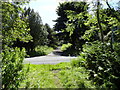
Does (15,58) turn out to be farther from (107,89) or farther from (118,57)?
(118,57)

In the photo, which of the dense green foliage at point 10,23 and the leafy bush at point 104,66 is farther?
the leafy bush at point 104,66

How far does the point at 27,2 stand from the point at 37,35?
14286 mm

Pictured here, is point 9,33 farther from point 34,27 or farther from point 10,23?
point 34,27

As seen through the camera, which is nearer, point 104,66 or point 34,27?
point 104,66

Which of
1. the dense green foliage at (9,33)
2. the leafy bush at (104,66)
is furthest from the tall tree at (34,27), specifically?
the dense green foliage at (9,33)

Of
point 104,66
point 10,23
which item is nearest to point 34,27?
point 10,23

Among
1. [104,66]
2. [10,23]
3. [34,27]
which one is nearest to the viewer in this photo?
[10,23]

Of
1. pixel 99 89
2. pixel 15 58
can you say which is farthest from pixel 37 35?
pixel 99 89

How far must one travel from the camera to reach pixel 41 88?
285cm

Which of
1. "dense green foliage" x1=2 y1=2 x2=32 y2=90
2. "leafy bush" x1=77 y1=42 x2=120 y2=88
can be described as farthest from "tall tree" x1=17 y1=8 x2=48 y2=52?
"dense green foliage" x1=2 y1=2 x2=32 y2=90

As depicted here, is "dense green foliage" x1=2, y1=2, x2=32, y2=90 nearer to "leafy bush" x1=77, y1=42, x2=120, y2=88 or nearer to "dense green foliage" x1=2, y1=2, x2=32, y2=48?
"dense green foliage" x1=2, y1=2, x2=32, y2=48

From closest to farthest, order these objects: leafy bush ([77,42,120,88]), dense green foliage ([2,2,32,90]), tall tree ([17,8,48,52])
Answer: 1. dense green foliage ([2,2,32,90])
2. leafy bush ([77,42,120,88])
3. tall tree ([17,8,48,52])

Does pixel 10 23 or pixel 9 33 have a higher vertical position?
pixel 10 23

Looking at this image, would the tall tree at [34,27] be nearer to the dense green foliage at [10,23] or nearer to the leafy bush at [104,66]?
the leafy bush at [104,66]
